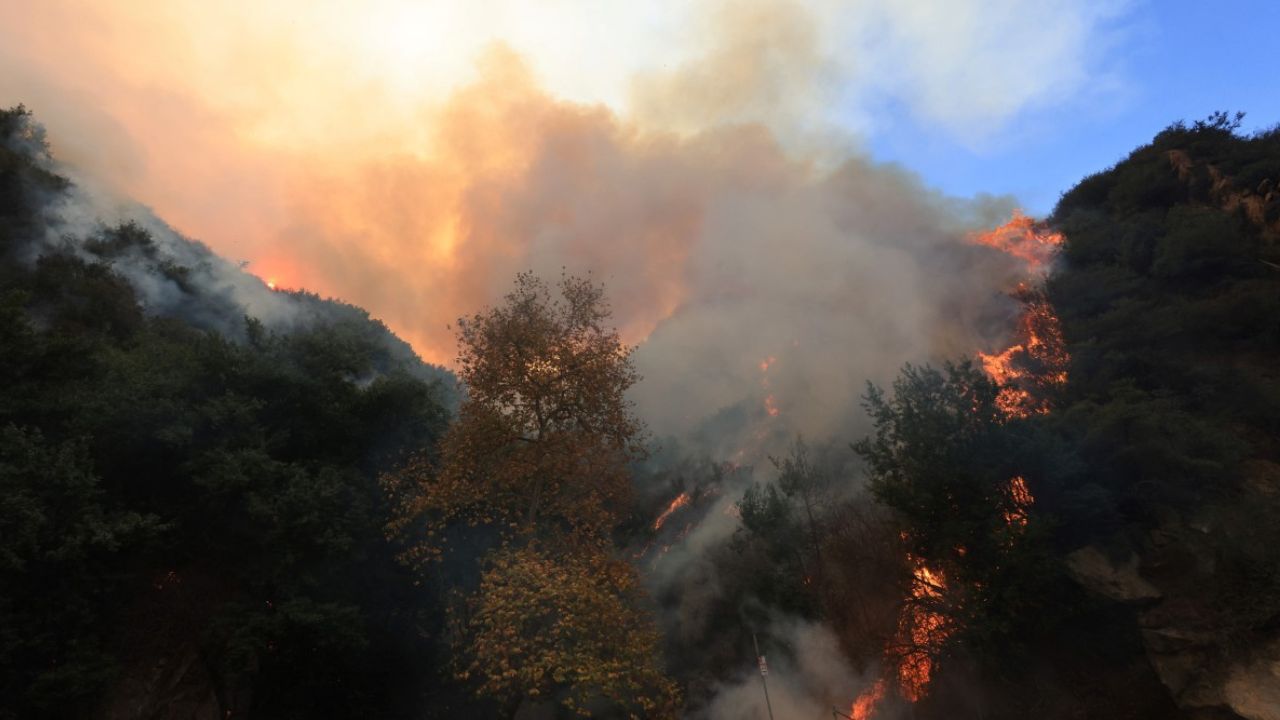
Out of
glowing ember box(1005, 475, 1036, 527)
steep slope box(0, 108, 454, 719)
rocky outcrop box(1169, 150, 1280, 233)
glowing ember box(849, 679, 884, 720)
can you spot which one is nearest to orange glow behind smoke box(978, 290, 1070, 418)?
glowing ember box(1005, 475, 1036, 527)

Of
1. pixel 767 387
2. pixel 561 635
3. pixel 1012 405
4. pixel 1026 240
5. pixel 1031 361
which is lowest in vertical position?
pixel 561 635

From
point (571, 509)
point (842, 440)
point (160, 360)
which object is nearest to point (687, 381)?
point (842, 440)

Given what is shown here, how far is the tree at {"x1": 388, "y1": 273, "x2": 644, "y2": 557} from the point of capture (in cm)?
1556

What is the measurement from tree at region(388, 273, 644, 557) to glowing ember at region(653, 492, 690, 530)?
1924 cm

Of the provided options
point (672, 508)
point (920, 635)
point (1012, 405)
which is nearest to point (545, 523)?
point (920, 635)

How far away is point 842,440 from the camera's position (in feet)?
104

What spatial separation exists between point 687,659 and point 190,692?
17.6 metres

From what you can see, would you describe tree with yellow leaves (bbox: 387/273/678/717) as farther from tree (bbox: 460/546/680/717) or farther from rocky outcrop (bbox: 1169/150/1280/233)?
rocky outcrop (bbox: 1169/150/1280/233)

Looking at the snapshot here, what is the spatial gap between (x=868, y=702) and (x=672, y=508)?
17.6 metres

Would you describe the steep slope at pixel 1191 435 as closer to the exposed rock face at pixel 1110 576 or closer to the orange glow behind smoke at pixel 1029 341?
the exposed rock face at pixel 1110 576

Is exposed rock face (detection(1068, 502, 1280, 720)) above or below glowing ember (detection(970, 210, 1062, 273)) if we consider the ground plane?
below

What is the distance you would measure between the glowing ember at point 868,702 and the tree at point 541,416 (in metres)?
10.7

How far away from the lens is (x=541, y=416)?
52.0 feet

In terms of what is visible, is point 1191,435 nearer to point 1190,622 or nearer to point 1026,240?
point 1190,622
